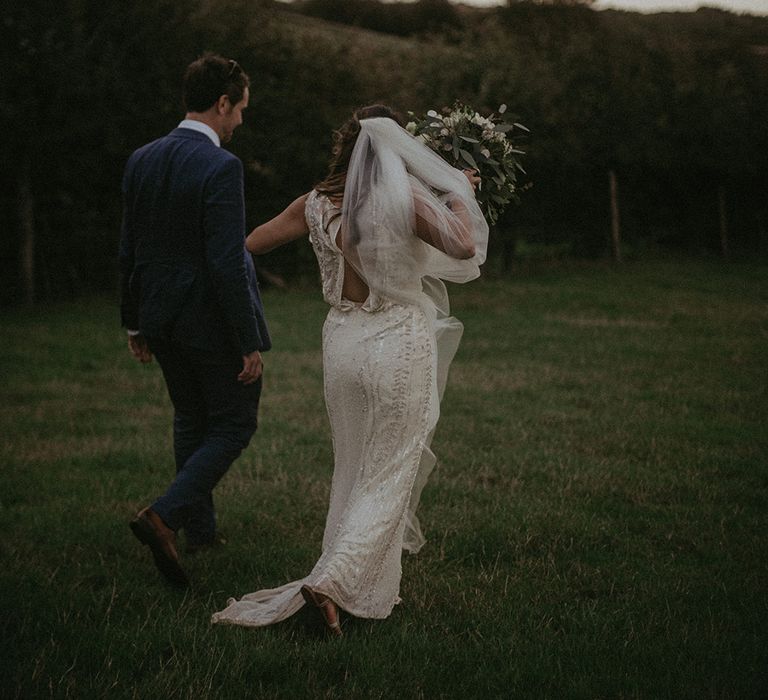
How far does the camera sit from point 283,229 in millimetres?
4180

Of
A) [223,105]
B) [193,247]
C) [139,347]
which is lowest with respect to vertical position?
[139,347]

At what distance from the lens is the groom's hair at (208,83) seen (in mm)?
4484

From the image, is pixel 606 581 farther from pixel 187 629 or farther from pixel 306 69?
pixel 306 69

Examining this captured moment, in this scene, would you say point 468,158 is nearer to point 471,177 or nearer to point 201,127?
point 471,177

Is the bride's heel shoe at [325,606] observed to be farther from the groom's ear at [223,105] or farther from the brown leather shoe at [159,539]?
the groom's ear at [223,105]

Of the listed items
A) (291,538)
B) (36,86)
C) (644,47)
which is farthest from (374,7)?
(291,538)

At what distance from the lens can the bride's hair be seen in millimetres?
3955

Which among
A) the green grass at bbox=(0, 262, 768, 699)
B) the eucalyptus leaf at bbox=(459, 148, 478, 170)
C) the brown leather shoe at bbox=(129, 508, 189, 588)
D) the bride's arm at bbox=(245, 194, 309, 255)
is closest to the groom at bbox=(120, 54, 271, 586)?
the brown leather shoe at bbox=(129, 508, 189, 588)

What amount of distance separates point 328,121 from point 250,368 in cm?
1577

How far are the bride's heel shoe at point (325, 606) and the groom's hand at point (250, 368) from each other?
3.61 ft

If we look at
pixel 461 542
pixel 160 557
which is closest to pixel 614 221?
pixel 461 542

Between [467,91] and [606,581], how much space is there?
18.1m

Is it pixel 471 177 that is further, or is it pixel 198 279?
pixel 198 279

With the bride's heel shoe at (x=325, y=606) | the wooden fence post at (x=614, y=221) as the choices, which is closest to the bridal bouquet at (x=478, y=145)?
the bride's heel shoe at (x=325, y=606)
